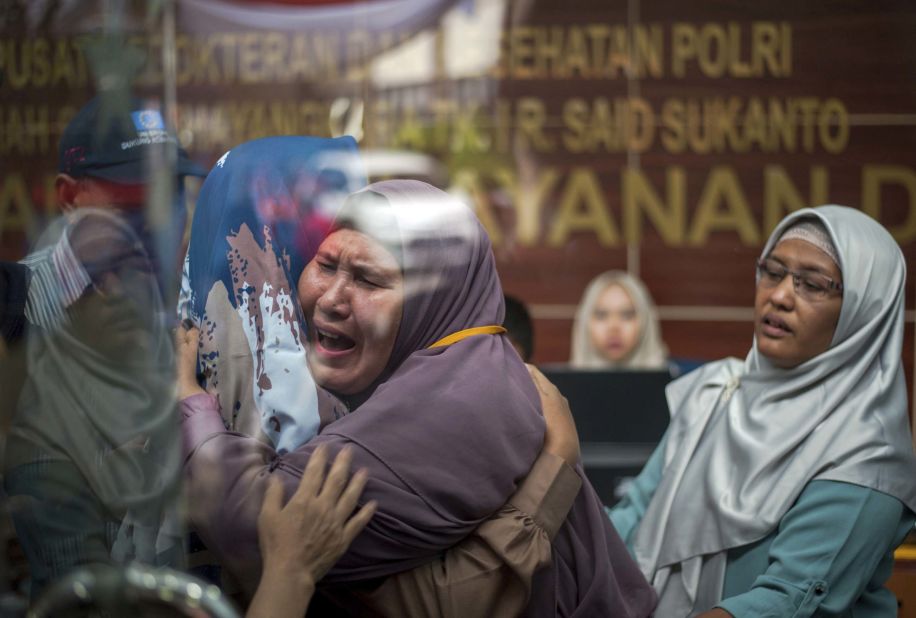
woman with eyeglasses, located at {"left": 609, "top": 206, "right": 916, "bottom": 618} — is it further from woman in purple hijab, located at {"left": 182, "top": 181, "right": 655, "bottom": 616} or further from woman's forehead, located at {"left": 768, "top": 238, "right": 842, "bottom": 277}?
woman in purple hijab, located at {"left": 182, "top": 181, "right": 655, "bottom": 616}

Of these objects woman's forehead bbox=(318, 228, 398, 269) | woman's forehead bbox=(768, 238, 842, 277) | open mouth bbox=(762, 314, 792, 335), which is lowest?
open mouth bbox=(762, 314, 792, 335)

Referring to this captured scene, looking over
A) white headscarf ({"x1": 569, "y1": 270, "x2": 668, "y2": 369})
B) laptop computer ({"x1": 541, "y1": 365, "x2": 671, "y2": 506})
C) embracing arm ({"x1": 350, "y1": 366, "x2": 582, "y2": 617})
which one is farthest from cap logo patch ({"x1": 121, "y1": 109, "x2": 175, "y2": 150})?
white headscarf ({"x1": 569, "y1": 270, "x2": 668, "y2": 369})

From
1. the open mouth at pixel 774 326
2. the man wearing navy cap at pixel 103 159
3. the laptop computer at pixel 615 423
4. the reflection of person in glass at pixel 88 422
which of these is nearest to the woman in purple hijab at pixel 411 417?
the reflection of person in glass at pixel 88 422

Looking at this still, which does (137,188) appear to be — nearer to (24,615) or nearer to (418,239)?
(418,239)

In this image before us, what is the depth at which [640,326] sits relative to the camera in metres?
5.49

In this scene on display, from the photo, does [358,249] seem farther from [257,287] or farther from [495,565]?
[495,565]

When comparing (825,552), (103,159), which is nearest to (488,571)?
(825,552)

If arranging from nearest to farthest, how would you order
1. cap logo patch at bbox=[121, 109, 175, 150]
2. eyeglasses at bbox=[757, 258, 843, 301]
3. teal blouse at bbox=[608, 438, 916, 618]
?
1. cap logo patch at bbox=[121, 109, 175, 150]
2. teal blouse at bbox=[608, 438, 916, 618]
3. eyeglasses at bbox=[757, 258, 843, 301]

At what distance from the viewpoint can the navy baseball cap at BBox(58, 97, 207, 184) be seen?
5.96 feet

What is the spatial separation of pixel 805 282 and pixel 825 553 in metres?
0.61

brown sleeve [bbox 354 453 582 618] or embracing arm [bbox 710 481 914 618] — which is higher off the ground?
brown sleeve [bbox 354 453 582 618]

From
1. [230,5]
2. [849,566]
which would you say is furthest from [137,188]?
[849,566]

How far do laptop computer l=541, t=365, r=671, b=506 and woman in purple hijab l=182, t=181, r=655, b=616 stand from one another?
4.72ft

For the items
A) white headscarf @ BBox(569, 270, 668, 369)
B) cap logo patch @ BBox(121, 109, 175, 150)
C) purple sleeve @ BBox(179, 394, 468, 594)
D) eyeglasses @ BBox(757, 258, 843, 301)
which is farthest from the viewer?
white headscarf @ BBox(569, 270, 668, 369)
